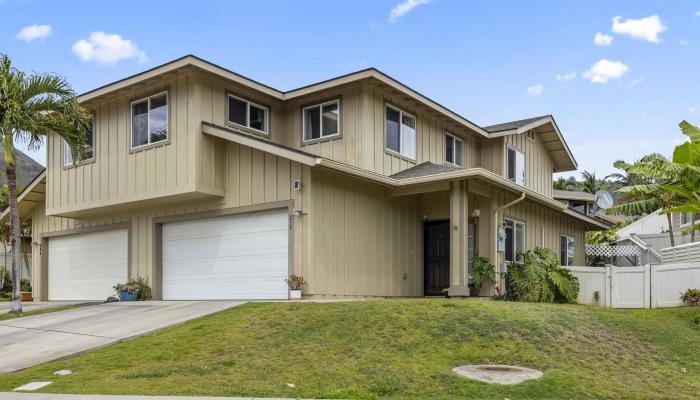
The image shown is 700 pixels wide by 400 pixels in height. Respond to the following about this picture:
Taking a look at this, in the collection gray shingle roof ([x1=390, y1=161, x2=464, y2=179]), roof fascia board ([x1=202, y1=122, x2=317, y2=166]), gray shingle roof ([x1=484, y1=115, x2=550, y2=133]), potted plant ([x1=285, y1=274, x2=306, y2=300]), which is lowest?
potted plant ([x1=285, y1=274, x2=306, y2=300])

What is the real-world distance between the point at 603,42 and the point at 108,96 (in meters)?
20.5

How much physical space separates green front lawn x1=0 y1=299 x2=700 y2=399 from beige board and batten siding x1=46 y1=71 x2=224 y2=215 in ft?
15.6

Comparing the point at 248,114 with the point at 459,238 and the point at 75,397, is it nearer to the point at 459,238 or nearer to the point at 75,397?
the point at 459,238

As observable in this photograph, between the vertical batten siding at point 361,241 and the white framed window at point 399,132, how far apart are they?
1.30 metres

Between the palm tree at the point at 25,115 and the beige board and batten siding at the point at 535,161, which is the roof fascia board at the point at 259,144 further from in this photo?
the beige board and batten siding at the point at 535,161

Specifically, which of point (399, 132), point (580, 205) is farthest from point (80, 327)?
point (580, 205)

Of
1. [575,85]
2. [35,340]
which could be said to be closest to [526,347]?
[35,340]

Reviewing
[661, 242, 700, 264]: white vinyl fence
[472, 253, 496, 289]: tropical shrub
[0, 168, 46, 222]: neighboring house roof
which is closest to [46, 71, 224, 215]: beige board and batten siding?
[0, 168, 46, 222]: neighboring house roof

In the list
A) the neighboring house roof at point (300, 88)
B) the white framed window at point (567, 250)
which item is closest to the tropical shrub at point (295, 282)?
the neighboring house roof at point (300, 88)

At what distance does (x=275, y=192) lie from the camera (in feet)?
50.5

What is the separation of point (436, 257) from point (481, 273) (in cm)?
176

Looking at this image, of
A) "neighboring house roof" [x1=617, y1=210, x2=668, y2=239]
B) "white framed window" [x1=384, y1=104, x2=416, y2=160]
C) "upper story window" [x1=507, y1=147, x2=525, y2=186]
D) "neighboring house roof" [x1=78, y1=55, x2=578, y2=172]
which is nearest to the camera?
"neighboring house roof" [x1=78, y1=55, x2=578, y2=172]

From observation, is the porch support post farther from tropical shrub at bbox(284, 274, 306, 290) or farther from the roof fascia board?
the roof fascia board

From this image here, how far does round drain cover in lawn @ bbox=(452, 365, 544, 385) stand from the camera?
8.21 metres
